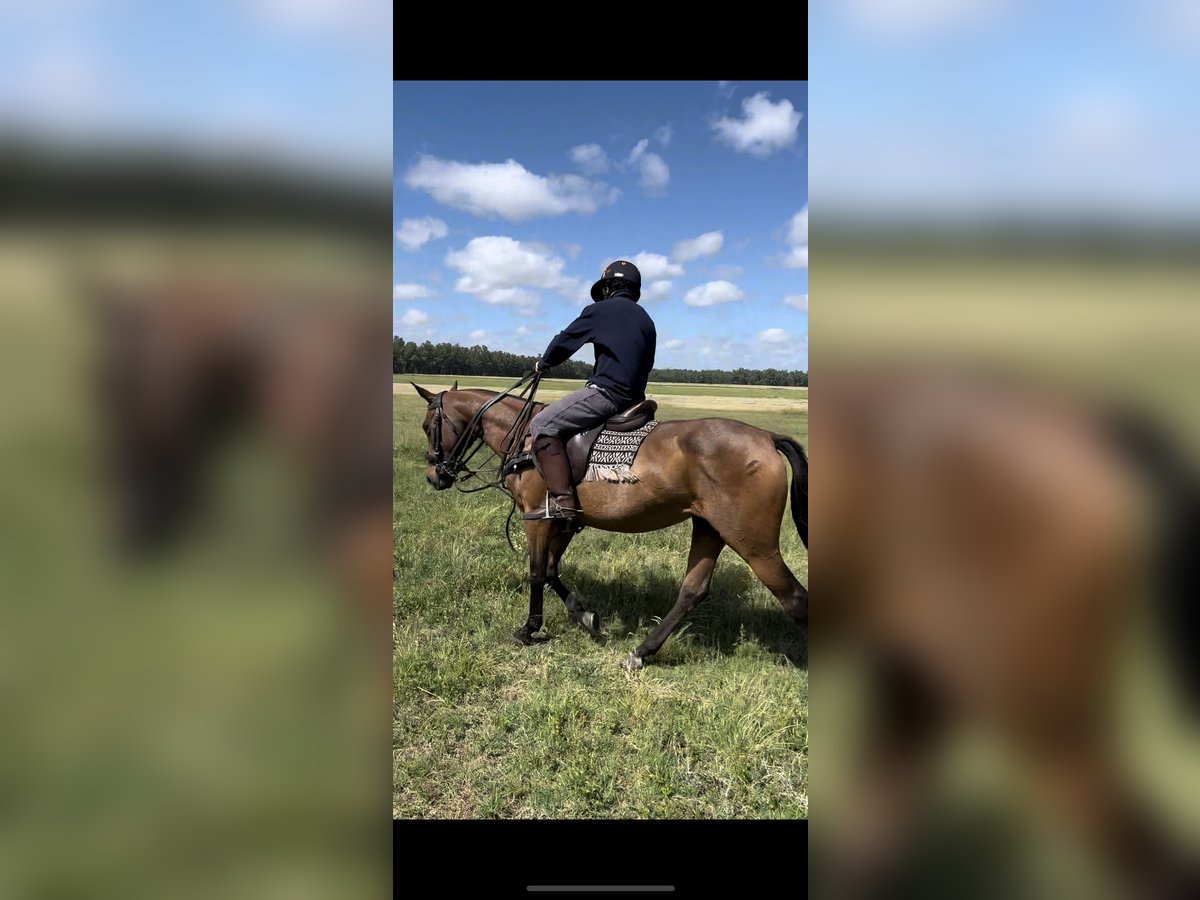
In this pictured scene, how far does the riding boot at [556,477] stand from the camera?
511 centimetres

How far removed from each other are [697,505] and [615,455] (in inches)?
32.1

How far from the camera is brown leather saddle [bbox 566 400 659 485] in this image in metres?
5.14

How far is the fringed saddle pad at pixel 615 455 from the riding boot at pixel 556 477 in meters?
0.19

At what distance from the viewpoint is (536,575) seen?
17.5ft
